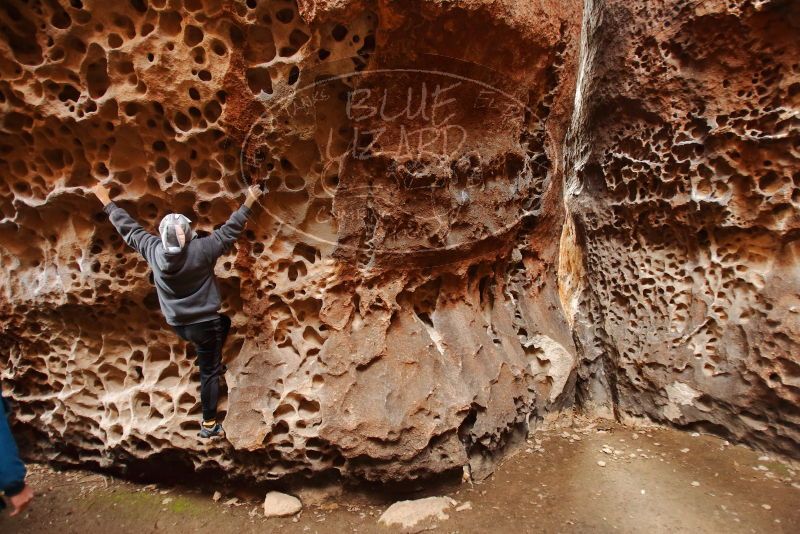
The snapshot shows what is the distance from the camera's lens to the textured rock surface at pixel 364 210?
2393 mm

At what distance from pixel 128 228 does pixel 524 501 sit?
264cm

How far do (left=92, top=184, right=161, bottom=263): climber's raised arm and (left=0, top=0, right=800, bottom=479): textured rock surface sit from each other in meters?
0.13

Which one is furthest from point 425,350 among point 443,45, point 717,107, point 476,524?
point 717,107

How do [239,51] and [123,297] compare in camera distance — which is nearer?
[239,51]

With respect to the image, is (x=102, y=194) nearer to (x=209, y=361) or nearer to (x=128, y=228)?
(x=128, y=228)

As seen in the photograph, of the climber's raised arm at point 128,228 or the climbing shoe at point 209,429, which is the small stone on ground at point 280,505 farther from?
the climber's raised arm at point 128,228

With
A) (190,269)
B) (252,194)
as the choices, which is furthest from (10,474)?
(252,194)

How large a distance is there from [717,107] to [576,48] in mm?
1019

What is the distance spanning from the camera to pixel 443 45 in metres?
2.51

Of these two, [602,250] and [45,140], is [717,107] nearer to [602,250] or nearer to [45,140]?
[602,250]

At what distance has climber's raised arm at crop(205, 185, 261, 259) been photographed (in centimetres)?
234

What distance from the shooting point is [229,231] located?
2371mm

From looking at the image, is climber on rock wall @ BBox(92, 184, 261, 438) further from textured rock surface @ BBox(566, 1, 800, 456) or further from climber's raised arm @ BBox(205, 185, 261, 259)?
textured rock surface @ BBox(566, 1, 800, 456)

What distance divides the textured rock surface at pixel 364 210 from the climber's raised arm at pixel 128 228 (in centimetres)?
13
